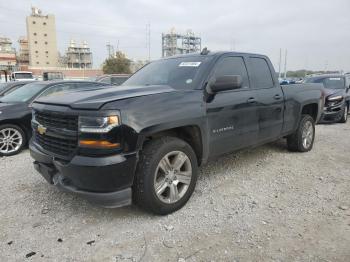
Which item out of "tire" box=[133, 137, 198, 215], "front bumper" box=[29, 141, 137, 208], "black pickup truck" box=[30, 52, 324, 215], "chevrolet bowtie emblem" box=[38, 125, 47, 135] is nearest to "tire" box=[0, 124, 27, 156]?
"black pickup truck" box=[30, 52, 324, 215]

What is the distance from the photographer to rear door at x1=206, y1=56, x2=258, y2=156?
149 inches

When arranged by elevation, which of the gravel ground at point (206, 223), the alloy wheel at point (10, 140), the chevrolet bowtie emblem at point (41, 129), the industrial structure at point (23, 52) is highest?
the industrial structure at point (23, 52)

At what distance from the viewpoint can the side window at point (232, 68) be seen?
406cm

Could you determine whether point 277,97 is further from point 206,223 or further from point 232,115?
point 206,223

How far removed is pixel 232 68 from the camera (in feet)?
14.0

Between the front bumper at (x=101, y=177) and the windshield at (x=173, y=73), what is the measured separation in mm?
1320

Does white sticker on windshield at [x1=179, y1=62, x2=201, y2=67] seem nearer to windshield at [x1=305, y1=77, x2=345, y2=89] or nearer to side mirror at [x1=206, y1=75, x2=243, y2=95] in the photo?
side mirror at [x1=206, y1=75, x2=243, y2=95]

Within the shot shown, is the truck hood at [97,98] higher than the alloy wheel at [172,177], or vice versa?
the truck hood at [97,98]

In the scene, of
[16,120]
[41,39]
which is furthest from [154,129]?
[41,39]

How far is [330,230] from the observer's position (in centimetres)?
307

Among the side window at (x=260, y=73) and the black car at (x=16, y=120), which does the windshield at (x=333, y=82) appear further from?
the black car at (x=16, y=120)

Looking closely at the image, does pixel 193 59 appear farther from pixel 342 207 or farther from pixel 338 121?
pixel 338 121

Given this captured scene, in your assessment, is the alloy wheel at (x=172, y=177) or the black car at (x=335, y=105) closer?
the alloy wheel at (x=172, y=177)

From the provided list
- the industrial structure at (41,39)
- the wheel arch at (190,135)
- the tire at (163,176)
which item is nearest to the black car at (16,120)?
the wheel arch at (190,135)
